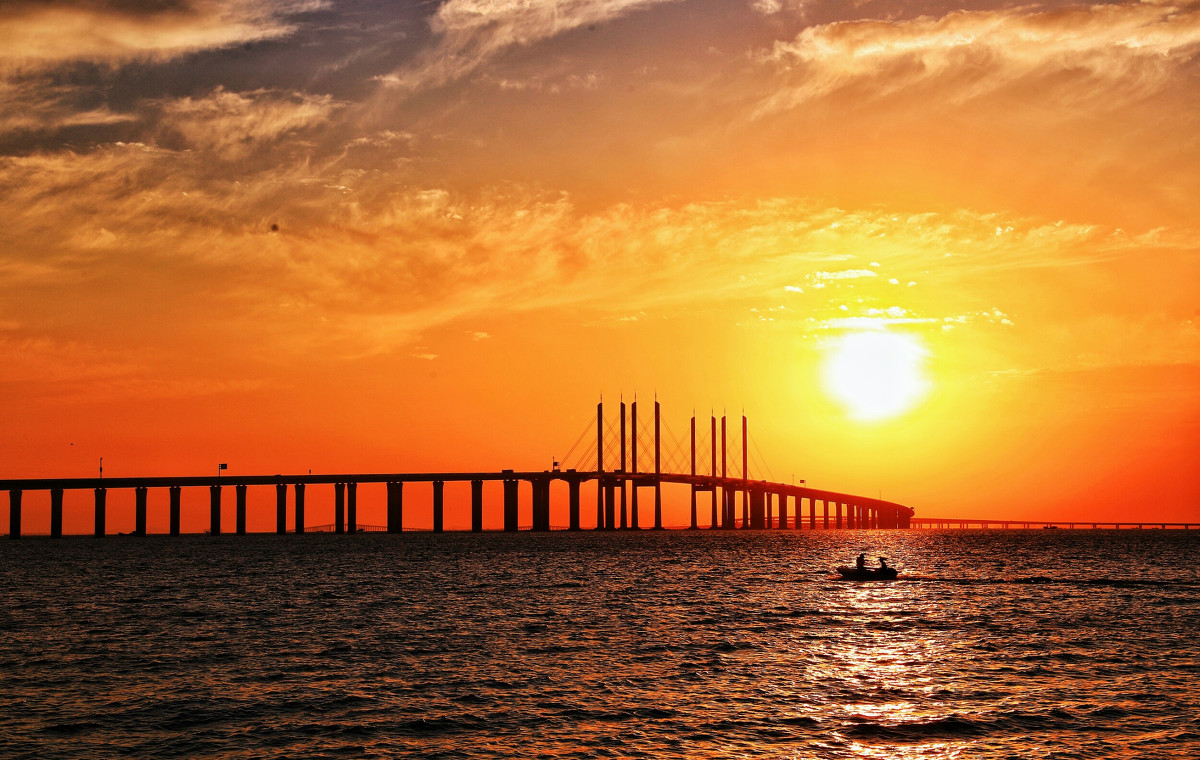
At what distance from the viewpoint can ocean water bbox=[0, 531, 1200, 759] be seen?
26.6 meters

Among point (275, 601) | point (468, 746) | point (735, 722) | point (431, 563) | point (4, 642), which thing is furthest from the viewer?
point (431, 563)

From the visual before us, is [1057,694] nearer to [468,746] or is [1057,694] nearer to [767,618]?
[468,746]

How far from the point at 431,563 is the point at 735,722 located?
9044 centimetres

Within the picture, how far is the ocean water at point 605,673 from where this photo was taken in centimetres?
2661

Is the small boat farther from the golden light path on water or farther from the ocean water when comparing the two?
the golden light path on water

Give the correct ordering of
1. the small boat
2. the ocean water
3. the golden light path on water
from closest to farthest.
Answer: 1. the golden light path on water
2. the ocean water
3. the small boat

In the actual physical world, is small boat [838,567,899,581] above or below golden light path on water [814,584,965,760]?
below

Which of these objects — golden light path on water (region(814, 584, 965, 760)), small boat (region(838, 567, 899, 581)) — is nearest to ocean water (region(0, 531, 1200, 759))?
golden light path on water (region(814, 584, 965, 760))

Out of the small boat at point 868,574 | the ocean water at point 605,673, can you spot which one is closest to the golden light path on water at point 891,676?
the ocean water at point 605,673

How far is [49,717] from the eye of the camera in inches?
1152

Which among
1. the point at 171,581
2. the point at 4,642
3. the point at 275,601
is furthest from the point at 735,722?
the point at 171,581

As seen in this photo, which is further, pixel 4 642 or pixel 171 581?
pixel 171 581

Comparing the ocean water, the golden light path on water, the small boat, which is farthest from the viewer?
the small boat

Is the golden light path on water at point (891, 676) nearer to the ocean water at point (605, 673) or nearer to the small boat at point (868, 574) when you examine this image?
the ocean water at point (605, 673)
